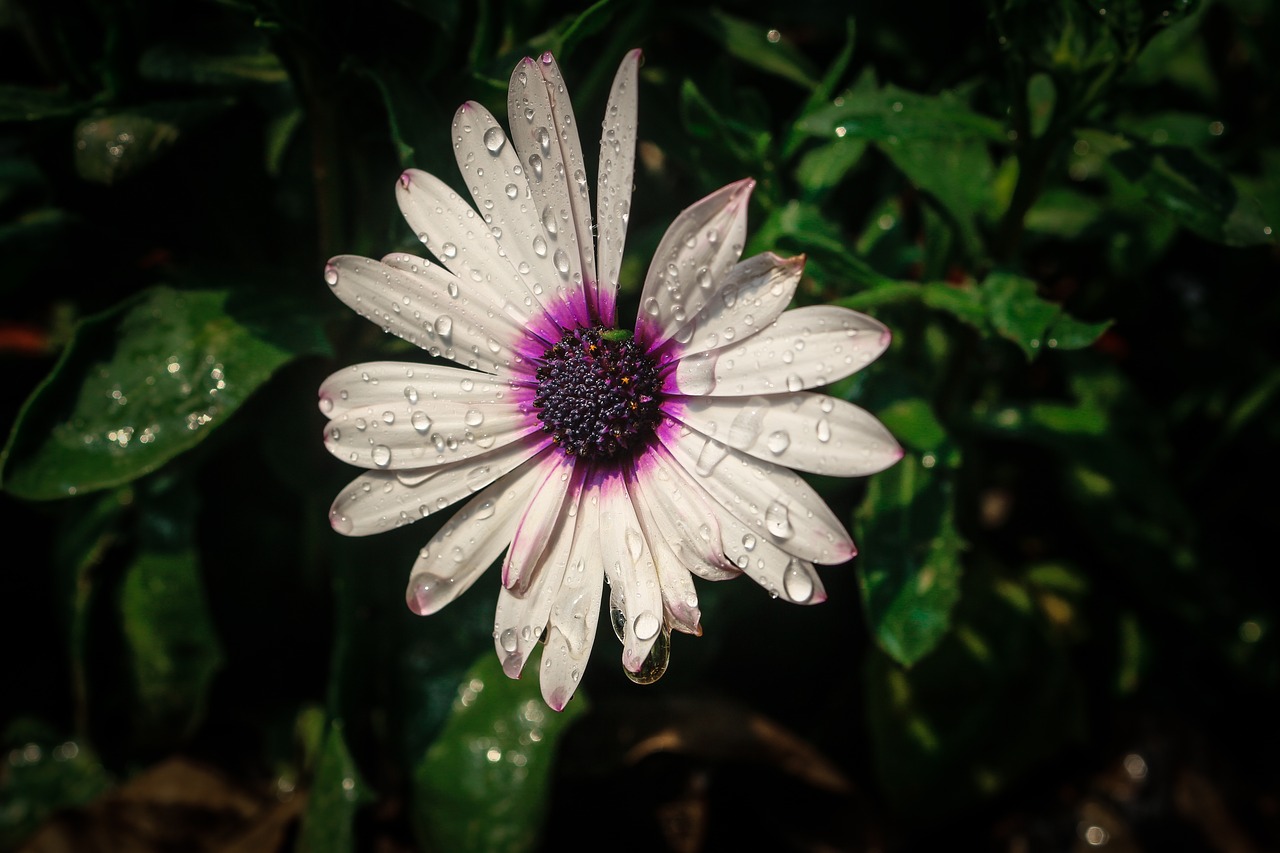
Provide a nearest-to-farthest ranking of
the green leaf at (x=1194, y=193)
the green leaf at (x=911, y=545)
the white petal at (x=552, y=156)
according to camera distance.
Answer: the white petal at (x=552, y=156), the green leaf at (x=1194, y=193), the green leaf at (x=911, y=545)

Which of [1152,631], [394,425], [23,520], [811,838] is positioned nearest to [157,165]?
[394,425]

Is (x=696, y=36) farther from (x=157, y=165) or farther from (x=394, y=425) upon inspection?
(x=394, y=425)

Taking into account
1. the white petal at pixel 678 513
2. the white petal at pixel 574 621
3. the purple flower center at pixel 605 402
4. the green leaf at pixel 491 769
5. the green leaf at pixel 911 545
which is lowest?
the green leaf at pixel 491 769

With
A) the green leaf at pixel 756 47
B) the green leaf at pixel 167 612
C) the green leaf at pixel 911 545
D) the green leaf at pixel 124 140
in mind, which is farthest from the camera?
the green leaf at pixel 167 612

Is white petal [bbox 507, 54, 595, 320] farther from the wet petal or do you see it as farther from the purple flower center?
the purple flower center

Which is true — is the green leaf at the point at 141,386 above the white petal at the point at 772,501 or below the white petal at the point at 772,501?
above

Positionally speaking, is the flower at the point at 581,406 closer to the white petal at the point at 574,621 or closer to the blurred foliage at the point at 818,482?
the white petal at the point at 574,621

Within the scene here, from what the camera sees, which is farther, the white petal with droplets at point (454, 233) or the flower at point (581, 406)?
the white petal with droplets at point (454, 233)

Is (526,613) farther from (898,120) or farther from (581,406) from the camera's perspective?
(898,120)

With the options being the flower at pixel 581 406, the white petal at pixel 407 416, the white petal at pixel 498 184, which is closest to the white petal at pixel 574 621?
the flower at pixel 581 406
